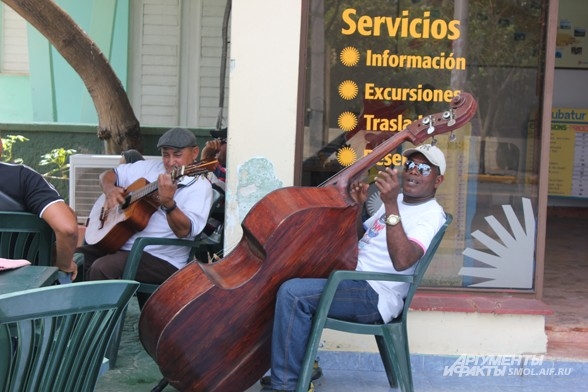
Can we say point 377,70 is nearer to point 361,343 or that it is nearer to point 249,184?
point 249,184

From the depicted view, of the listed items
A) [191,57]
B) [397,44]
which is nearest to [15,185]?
[397,44]

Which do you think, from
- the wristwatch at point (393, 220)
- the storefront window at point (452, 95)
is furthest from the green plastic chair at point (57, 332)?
the storefront window at point (452, 95)

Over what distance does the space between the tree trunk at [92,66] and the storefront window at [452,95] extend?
7.99ft

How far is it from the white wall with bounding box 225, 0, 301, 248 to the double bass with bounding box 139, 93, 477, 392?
0.87 metres

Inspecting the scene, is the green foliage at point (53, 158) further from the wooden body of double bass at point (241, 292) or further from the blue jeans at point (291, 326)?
the blue jeans at point (291, 326)

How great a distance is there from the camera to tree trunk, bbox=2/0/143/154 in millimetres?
6031

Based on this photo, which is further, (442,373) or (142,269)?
(442,373)

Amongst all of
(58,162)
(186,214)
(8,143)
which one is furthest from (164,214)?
(8,143)

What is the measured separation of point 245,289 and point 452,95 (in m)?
1.75

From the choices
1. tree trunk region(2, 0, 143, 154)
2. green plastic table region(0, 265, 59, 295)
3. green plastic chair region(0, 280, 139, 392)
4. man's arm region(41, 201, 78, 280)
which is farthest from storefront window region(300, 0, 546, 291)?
tree trunk region(2, 0, 143, 154)

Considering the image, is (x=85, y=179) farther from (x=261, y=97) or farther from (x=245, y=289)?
(x=245, y=289)

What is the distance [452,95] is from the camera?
4508mm

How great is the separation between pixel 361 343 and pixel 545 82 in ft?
5.33

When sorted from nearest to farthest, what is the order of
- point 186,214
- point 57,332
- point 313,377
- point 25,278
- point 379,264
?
point 57,332, point 25,278, point 379,264, point 313,377, point 186,214
